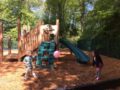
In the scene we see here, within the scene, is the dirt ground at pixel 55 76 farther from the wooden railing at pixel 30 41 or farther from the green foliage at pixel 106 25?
the green foliage at pixel 106 25

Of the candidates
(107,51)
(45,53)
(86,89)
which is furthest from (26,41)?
(107,51)

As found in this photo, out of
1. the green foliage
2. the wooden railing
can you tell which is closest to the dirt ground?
the wooden railing

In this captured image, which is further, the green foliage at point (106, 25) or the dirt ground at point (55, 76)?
the green foliage at point (106, 25)

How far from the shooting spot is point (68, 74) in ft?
47.0

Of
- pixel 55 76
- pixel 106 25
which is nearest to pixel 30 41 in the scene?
pixel 55 76

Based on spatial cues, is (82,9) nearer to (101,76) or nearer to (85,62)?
(85,62)

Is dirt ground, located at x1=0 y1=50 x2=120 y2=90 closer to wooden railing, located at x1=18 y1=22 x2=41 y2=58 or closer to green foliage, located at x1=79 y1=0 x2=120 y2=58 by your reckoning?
wooden railing, located at x1=18 y1=22 x2=41 y2=58

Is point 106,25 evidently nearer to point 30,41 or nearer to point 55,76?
point 30,41

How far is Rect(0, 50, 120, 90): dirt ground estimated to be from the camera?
11.9 meters

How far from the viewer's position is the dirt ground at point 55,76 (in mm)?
11938

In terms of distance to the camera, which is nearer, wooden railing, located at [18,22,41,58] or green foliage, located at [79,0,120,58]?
wooden railing, located at [18,22,41,58]

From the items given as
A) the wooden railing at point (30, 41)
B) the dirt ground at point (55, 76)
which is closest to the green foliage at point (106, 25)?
the dirt ground at point (55, 76)

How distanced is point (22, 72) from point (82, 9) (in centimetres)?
3248

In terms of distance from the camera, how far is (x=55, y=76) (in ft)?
45.0
